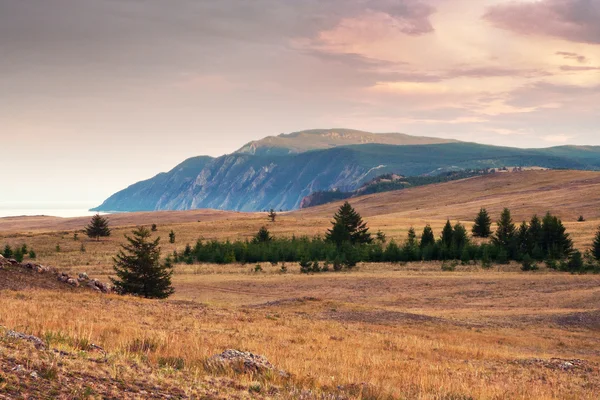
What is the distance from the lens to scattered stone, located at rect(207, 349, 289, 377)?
988cm

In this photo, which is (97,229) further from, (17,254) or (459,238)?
(459,238)

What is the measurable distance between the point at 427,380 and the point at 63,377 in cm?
734

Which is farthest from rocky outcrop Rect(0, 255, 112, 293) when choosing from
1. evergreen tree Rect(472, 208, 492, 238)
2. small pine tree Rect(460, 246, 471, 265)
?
evergreen tree Rect(472, 208, 492, 238)

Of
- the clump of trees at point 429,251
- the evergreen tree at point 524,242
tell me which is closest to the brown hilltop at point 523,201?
the clump of trees at point 429,251

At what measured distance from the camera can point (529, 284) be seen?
41.6m

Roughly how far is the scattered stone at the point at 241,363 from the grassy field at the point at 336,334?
0.78ft

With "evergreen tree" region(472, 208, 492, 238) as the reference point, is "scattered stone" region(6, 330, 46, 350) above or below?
below

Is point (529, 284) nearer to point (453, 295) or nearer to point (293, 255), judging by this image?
point (453, 295)

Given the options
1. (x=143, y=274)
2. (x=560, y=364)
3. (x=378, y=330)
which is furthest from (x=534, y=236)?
(x=560, y=364)

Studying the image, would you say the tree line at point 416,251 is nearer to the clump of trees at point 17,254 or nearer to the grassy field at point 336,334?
the clump of trees at point 17,254

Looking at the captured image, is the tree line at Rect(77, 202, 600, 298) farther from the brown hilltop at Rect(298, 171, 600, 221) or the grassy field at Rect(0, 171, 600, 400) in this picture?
the brown hilltop at Rect(298, 171, 600, 221)

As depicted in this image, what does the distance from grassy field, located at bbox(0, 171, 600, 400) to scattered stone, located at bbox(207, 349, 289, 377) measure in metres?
0.24

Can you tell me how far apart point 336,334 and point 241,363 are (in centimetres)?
1061

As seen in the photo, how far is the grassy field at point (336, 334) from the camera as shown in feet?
27.7
